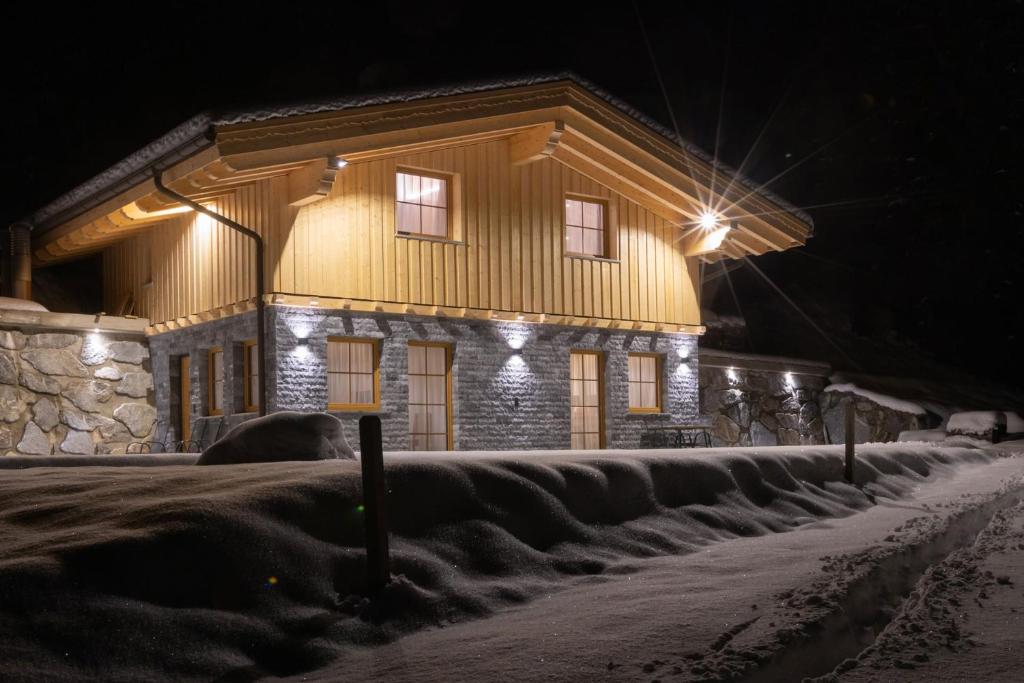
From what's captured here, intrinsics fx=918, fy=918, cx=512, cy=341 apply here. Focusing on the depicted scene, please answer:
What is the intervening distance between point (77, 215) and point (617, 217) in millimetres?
8098

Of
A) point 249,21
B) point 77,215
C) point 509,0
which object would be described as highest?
point 509,0

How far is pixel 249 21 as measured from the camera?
29.1 m

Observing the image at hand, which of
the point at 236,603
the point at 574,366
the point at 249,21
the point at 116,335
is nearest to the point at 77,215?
the point at 116,335

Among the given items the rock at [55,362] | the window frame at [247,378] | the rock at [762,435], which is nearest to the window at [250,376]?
the window frame at [247,378]

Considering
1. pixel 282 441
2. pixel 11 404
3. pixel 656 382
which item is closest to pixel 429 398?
pixel 656 382

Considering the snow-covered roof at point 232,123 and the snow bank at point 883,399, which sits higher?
the snow-covered roof at point 232,123

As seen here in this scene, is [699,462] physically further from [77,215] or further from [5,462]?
[77,215]

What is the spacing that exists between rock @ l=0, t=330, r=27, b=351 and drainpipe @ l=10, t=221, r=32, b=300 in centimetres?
243

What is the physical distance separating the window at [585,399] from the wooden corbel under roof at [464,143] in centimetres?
270

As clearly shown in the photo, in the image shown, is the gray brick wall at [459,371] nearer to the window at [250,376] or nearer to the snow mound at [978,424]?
the window at [250,376]

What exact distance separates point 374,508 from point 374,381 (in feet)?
25.1

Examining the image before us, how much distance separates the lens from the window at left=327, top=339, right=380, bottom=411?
11.8 metres

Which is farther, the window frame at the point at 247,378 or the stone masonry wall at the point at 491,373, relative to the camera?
the window frame at the point at 247,378

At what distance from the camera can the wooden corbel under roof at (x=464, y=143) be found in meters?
10.4
